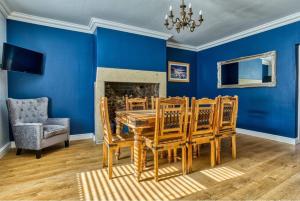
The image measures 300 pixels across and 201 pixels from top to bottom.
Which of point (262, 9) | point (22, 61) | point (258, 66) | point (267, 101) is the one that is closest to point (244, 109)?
point (267, 101)

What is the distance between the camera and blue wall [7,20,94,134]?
353 cm

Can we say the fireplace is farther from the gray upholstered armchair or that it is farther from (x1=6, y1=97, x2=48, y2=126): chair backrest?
(x1=6, y1=97, x2=48, y2=126): chair backrest

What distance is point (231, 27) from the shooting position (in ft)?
13.8

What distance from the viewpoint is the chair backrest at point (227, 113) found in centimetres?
263

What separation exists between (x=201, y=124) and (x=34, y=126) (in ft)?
8.73

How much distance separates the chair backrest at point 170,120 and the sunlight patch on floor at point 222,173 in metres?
0.60

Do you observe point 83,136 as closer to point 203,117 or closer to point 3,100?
point 3,100

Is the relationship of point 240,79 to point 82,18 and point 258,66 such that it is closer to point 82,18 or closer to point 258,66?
point 258,66

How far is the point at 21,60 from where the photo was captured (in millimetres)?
3328

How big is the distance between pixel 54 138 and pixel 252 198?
10.3 feet

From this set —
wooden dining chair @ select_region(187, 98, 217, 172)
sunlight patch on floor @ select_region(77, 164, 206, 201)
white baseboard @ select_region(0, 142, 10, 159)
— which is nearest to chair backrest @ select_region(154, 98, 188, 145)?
wooden dining chair @ select_region(187, 98, 217, 172)

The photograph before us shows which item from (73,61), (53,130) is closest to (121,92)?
(73,61)

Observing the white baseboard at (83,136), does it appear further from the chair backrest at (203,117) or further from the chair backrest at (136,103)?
the chair backrest at (203,117)

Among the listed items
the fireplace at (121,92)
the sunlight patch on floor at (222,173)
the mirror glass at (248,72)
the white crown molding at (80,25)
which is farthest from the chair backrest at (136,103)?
the mirror glass at (248,72)
